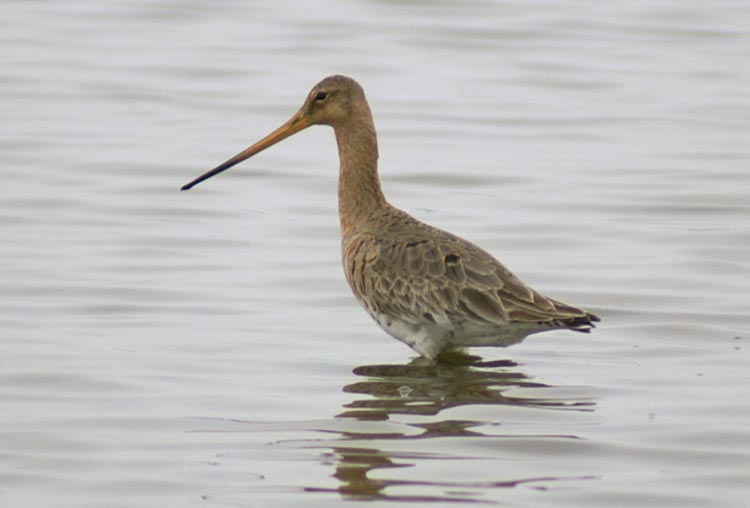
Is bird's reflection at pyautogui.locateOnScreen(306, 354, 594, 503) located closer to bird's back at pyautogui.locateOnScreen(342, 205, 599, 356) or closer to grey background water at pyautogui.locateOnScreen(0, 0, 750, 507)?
grey background water at pyautogui.locateOnScreen(0, 0, 750, 507)

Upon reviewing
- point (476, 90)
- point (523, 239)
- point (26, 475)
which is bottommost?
point (26, 475)

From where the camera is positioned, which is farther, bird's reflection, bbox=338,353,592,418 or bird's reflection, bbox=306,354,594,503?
bird's reflection, bbox=338,353,592,418

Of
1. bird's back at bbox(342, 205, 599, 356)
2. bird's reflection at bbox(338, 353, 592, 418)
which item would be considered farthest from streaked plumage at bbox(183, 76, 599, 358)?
bird's reflection at bbox(338, 353, 592, 418)

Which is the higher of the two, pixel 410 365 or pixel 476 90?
pixel 476 90

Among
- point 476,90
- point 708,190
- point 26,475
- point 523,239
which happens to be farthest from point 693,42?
point 26,475

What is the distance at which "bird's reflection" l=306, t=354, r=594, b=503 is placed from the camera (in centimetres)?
641

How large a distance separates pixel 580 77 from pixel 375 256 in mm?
8183

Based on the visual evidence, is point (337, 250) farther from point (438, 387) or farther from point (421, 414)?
point (421, 414)

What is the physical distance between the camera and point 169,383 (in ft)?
26.1

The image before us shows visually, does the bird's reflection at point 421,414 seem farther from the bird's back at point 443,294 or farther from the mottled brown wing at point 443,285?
the mottled brown wing at point 443,285

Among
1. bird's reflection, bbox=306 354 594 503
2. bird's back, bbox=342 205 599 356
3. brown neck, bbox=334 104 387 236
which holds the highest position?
brown neck, bbox=334 104 387 236

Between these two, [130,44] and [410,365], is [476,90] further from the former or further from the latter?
[410,365]

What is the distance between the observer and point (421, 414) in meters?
7.49

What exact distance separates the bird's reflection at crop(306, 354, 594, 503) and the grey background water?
0.07ft
